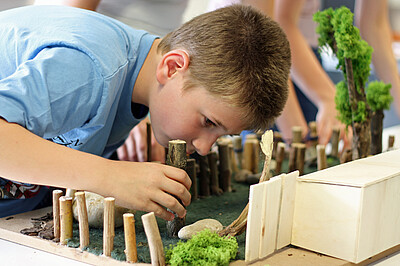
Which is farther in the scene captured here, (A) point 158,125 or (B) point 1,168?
(A) point 158,125

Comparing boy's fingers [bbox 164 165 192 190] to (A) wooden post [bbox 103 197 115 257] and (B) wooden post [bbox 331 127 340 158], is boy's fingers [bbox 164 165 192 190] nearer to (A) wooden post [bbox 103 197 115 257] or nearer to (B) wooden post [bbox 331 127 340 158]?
(A) wooden post [bbox 103 197 115 257]

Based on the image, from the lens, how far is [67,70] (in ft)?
2.69

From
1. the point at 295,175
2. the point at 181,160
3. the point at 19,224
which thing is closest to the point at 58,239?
the point at 19,224

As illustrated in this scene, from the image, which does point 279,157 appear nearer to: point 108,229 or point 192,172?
point 192,172

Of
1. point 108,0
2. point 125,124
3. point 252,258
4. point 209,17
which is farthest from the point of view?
point 108,0

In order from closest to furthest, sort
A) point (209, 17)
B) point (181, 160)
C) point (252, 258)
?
point (252, 258), point (181, 160), point (209, 17)

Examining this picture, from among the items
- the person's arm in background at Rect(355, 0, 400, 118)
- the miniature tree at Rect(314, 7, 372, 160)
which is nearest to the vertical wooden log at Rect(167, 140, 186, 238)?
the miniature tree at Rect(314, 7, 372, 160)

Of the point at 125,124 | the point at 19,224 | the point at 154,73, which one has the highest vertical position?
the point at 154,73

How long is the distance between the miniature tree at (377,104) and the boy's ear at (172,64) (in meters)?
0.55

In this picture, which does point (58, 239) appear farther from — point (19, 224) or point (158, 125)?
point (158, 125)

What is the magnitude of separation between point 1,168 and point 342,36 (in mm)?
783

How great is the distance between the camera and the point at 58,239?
79cm

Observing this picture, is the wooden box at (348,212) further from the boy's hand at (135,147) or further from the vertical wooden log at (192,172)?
the boy's hand at (135,147)

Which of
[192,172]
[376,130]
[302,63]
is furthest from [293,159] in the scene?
[302,63]
